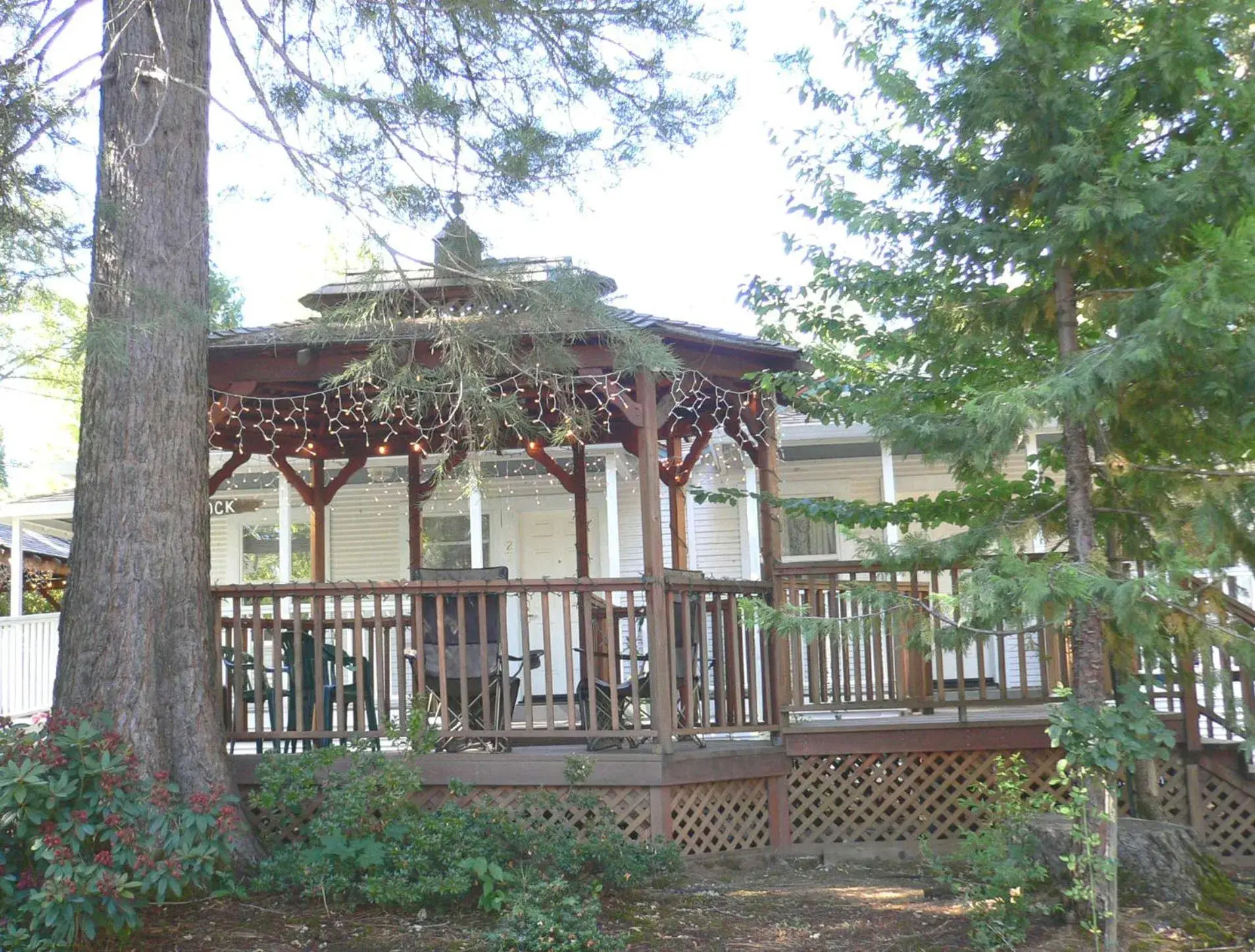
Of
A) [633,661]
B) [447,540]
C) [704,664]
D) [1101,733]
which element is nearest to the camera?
[1101,733]

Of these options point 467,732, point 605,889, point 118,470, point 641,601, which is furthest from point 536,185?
point 641,601

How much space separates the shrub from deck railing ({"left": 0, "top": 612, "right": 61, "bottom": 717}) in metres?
7.07

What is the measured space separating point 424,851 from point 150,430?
252 cm

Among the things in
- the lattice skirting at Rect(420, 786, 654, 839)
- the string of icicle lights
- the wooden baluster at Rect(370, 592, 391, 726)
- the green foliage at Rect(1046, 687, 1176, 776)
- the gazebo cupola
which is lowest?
the lattice skirting at Rect(420, 786, 654, 839)

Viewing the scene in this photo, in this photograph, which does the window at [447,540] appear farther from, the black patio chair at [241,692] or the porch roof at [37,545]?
the black patio chair at [241,692]

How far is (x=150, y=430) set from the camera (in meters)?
5.95

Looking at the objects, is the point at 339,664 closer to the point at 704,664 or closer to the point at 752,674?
the point at 704,664

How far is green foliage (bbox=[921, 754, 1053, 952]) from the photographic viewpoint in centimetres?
474

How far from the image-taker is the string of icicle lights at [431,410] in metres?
7.09

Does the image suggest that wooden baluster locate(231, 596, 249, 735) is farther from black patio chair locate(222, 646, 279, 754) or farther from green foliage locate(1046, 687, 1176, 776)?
green foliage locate(1046, 687, 1176, 776)

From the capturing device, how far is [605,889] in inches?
228

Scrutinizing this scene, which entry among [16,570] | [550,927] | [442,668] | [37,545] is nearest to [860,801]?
[442,668]

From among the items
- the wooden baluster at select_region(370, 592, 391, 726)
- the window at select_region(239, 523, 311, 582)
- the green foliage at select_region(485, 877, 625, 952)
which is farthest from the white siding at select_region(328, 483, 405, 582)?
the green foliage at select_region(485, 877, 625, 952)

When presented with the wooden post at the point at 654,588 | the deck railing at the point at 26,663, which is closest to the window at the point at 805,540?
the wooden post at the point at 654,588
